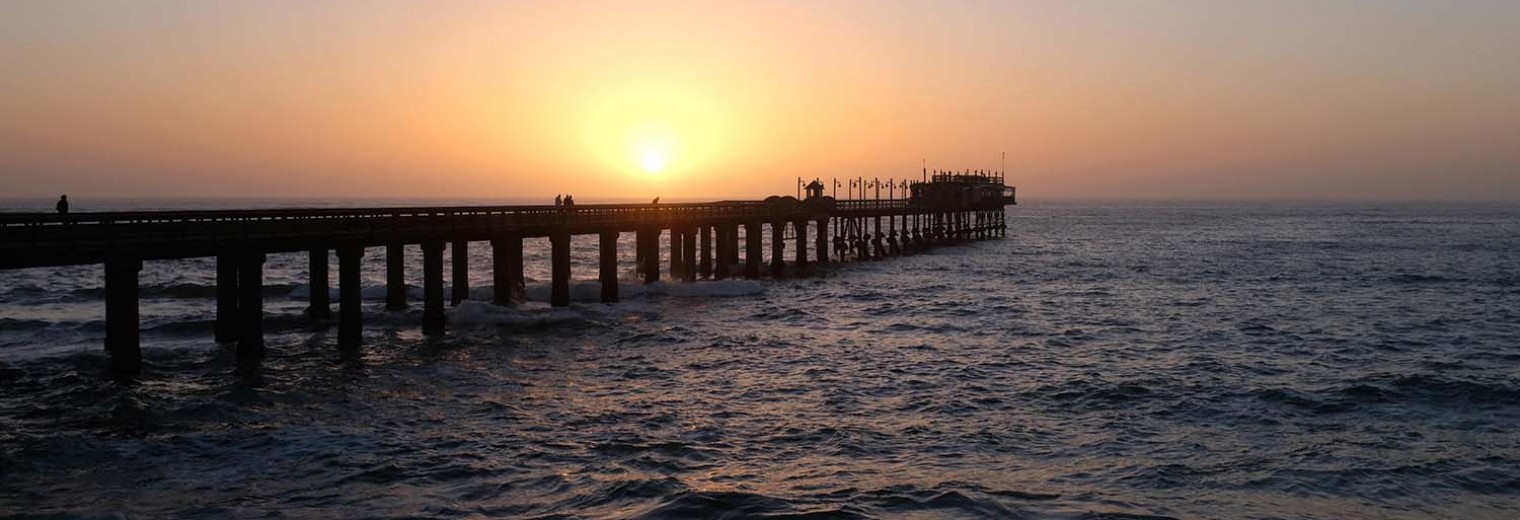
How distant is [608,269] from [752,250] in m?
14.8

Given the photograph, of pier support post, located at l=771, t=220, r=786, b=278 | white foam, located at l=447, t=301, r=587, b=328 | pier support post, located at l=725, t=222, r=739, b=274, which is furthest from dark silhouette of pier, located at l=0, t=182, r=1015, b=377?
pier support post, located at l=771, t=220, r=786, b=278

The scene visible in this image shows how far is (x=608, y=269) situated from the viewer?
45469 mm

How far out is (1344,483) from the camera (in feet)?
59.5

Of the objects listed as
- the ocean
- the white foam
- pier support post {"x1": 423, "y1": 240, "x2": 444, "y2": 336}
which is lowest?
the ocean

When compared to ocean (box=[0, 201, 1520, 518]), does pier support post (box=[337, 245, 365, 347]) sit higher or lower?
higher

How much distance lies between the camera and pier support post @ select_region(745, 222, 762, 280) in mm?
58500

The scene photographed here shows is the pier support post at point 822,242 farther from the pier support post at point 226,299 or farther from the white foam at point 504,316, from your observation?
the pier support post at point 226,299

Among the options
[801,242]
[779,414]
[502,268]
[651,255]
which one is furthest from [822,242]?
[779,414]

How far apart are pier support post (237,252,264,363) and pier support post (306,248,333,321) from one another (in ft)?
13.6

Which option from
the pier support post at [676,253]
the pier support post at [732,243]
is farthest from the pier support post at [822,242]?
the pier support post at [676,253]

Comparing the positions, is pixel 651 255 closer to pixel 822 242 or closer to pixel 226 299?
pixel 226 299

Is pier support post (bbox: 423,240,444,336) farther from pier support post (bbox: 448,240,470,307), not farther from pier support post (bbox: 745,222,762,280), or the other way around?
pier support post (bbox: 745,222,762,280)

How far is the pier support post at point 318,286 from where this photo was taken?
34156mm

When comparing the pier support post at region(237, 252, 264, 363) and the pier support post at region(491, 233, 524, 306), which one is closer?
the pier support post at region(237, 252, 264, 363)
